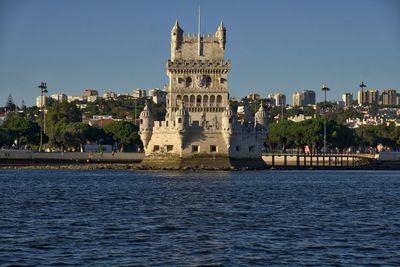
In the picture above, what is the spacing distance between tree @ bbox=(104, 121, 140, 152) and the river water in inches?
3821

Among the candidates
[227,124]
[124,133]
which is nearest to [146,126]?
[227,124]

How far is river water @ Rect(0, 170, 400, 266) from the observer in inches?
1743

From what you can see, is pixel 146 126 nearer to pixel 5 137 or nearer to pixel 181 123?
pixel 181 123

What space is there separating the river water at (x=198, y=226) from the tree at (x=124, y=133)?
9705 centimetres

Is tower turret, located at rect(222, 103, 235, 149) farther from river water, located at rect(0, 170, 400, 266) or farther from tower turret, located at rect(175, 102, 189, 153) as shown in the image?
river water, located at rect(0, 170, 400, 266)

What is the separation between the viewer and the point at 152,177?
117 metres

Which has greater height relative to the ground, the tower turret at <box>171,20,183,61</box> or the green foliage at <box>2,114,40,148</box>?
the tower turret at <box>171,20,183,61</box>

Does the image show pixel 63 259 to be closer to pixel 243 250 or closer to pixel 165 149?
pixel 243 250

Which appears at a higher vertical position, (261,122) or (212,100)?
(212,100)

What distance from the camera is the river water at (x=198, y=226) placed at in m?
44.3

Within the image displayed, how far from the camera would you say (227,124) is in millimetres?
133500

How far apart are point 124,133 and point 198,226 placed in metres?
137

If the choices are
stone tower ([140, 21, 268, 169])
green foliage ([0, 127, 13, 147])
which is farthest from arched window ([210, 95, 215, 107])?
green foliage ([0, 127, 13, 147])

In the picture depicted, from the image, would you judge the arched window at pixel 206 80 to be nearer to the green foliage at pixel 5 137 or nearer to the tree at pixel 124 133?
the tree at pixel 124 133
